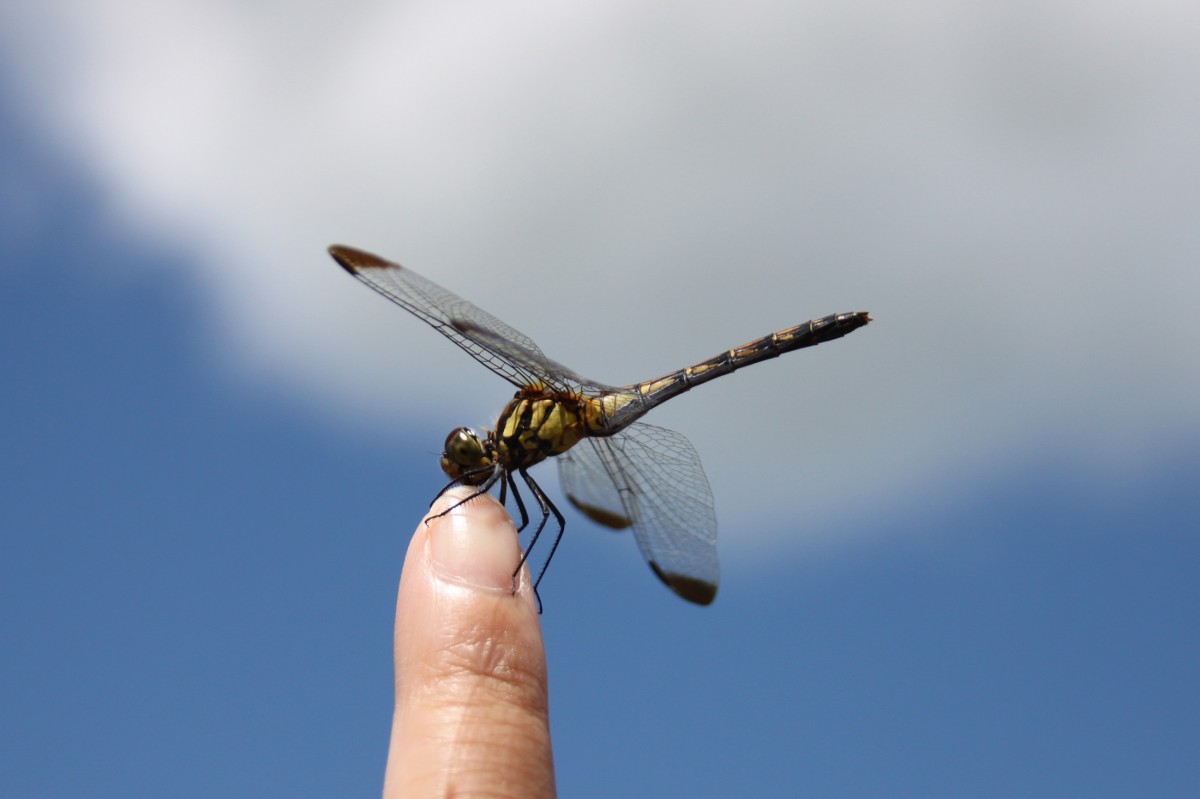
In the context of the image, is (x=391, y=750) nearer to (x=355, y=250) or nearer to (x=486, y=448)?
(x=486, y=448)

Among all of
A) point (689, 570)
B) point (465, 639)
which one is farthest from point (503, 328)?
point (465, 639)

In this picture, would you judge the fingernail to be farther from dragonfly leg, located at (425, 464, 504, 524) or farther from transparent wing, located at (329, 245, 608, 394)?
transparent wing, located at (329, 245, 608, 394)

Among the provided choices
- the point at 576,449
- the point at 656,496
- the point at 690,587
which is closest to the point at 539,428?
the point at 576,449

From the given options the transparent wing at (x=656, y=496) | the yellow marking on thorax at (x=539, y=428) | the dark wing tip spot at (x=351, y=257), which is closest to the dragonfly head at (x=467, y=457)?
the yellow marking on thorax at (x=539, y=428)

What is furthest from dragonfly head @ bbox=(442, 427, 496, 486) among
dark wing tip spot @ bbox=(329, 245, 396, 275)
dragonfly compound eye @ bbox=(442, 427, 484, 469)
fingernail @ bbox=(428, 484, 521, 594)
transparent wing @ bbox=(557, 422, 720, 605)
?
dark wing tip spot @ bbox=(329, 245, 396, 275)

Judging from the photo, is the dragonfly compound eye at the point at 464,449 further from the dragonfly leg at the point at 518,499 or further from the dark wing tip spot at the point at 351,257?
the dark wing tip spot at the point at 351,257
